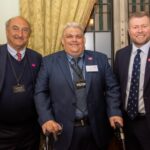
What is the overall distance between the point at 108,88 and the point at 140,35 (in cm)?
55

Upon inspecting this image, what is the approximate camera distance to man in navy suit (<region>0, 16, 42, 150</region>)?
289cm

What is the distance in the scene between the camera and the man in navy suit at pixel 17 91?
9.47 ft

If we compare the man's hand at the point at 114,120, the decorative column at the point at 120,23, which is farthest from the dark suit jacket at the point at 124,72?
the decorative column at the point at 120,23

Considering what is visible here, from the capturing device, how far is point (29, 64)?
9.93 ft

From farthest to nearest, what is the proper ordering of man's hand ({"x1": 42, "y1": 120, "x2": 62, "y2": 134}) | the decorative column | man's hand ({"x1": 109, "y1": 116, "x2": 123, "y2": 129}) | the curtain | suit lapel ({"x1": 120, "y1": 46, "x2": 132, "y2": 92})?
the decorative column, the curtain, suit lapel ({"x1": 120, "y1": 46, "x2": 132, "y2": 92}), man's hand ({"x1": 109, "y1": 116, "x2": 123, "y2": 129}), man's hand ({"x1": 42, "y1": 120, "x2": 62, "y2": 134})

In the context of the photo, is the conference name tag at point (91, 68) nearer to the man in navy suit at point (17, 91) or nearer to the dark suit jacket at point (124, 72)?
the dark suit jacket at point (124, 72)

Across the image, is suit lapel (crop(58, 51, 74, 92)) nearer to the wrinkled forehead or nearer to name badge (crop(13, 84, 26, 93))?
the wrinkled forehead

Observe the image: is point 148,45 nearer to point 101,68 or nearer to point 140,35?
point 140,35

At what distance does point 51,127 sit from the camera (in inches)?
99.2

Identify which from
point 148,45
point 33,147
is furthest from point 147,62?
point 33,147

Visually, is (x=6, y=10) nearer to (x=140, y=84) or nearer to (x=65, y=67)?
(x=65, y=67)

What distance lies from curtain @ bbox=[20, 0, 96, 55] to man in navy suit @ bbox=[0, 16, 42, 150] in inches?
27.3

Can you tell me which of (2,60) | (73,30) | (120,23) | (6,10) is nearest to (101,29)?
(120,23)

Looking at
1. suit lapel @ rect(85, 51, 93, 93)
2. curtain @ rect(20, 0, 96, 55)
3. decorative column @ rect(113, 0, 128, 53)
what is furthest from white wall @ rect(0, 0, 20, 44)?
suit lapel @ rect(85, 51, 93, 93)
